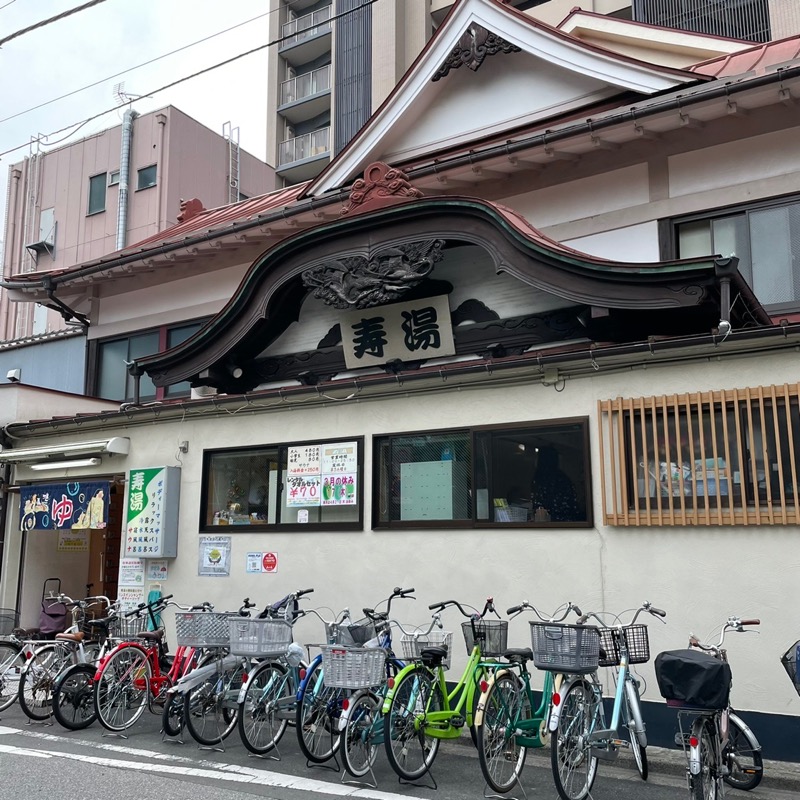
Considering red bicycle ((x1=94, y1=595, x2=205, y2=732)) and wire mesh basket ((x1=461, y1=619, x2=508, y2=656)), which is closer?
wire mesh basket ((x1=461, y1=619, x2=508, y2=656))

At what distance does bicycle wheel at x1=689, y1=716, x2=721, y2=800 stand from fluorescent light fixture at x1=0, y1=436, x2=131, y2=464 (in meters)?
9.17

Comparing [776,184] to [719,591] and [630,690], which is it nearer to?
[719,591]

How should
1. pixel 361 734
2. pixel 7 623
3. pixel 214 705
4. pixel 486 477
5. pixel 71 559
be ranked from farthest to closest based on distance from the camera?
pixel 71 559 → pixel 7 623 → pixel 486 477 → pixel 214 705 → pixel 361 734

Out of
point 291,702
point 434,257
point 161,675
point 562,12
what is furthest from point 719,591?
point 562,12

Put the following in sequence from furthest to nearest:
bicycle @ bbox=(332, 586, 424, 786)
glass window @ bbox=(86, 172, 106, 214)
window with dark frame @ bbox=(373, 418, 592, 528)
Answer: glass window @ bbox=(86, 172, 106, 214), window with dark frame @ bbox=(373, 418, 592, 528), bicycle @ bbox=(332, 586, 424, 786)

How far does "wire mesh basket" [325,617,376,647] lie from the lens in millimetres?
7750

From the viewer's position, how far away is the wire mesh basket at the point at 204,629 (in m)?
8.30

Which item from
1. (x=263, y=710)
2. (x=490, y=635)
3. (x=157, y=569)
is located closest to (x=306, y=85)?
(x=157, y=569)

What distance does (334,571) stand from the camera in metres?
9.89

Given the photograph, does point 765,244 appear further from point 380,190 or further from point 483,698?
point 483,698

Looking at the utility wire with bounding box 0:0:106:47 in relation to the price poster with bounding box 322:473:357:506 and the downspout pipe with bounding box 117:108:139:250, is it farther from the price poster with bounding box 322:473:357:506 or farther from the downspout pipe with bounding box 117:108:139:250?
the downspout pipe with bounding box 117:108:139:250

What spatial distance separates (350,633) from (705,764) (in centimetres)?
346

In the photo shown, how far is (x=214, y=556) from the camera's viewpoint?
10.9m

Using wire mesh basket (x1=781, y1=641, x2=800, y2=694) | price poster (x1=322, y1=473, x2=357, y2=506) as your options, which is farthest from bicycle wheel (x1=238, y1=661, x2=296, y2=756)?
wire mesh basket (x1=781, y1=641, x2=800, y2=694)
